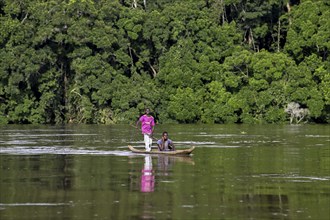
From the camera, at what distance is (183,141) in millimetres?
44188

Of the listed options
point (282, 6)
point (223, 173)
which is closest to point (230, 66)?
point (282, 6)

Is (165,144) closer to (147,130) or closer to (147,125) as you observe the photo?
(147,130)

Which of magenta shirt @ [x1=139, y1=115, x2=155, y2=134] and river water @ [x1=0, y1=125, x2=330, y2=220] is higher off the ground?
magenta shirt @ [x1=139, y1=115, x2=155, y2=134]

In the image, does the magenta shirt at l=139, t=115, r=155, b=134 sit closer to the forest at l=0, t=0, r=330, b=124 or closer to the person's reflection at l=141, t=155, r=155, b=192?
the person's reflection at l=141, t=155, r=155, b=192

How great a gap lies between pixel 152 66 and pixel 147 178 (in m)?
57.1

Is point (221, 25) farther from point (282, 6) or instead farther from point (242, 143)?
point (242, 143)

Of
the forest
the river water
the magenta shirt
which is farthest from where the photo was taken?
the forest

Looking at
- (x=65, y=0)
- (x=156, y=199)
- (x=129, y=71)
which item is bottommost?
(x=156, y=199)

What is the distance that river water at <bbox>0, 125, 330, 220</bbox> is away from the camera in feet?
59.3

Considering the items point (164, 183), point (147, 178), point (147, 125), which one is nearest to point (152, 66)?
point (147, 125)

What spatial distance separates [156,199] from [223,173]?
21.8 ft

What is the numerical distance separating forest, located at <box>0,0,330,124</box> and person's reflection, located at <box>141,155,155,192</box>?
145ft

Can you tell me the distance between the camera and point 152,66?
81125mm

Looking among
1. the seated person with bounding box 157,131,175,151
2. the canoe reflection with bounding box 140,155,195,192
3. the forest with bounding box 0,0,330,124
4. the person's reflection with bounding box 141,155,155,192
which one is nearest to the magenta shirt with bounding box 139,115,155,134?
the seated person with bounding box 157,131,175,151
